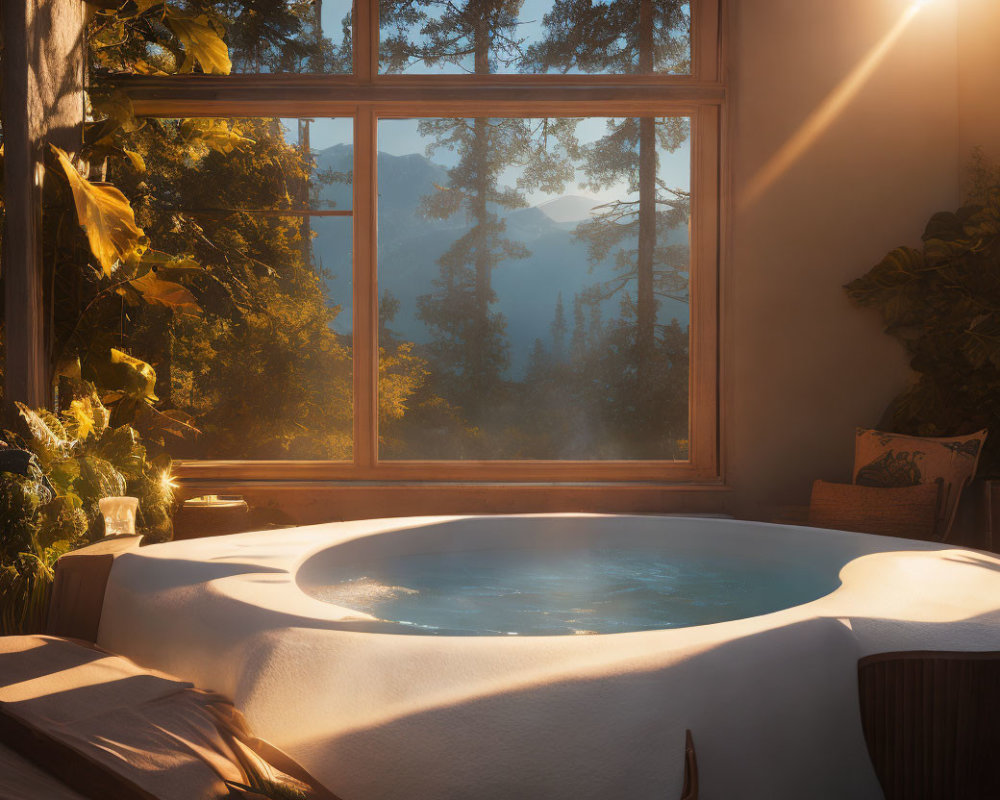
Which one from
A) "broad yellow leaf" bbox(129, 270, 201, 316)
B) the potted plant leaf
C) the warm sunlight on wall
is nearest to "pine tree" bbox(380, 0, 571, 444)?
the warm sunlight on wall

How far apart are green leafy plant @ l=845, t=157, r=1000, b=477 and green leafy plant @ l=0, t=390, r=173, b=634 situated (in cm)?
291

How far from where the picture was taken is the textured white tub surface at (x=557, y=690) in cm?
101

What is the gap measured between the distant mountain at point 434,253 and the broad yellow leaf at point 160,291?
0.72 metres

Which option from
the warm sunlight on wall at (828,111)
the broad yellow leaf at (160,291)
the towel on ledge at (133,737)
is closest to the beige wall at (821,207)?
the warm sunlight on wall at (828,111)

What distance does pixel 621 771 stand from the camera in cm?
100

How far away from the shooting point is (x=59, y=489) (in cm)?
243

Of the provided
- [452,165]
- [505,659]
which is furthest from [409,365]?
[505,659]

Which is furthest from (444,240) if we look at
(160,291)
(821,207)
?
(821,207)

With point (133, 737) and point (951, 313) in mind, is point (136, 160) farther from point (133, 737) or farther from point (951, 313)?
point (951, 313)

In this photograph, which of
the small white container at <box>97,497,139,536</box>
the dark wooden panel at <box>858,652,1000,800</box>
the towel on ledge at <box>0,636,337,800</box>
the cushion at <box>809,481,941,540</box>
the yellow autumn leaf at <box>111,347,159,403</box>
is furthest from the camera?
the yellow autumn leaf at <box>111,347,159,403</box>

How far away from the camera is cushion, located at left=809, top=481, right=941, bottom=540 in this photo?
2.83m

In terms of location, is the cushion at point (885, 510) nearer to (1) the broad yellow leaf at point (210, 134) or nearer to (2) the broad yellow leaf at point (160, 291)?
(2) the broad yellow leaf at point (160, 291)

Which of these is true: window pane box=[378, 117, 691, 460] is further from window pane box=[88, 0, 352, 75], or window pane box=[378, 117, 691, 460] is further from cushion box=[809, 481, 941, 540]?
cushion box=[809, 481, 941, 540]

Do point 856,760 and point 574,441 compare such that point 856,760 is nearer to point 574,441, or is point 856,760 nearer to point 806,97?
point 574,441
